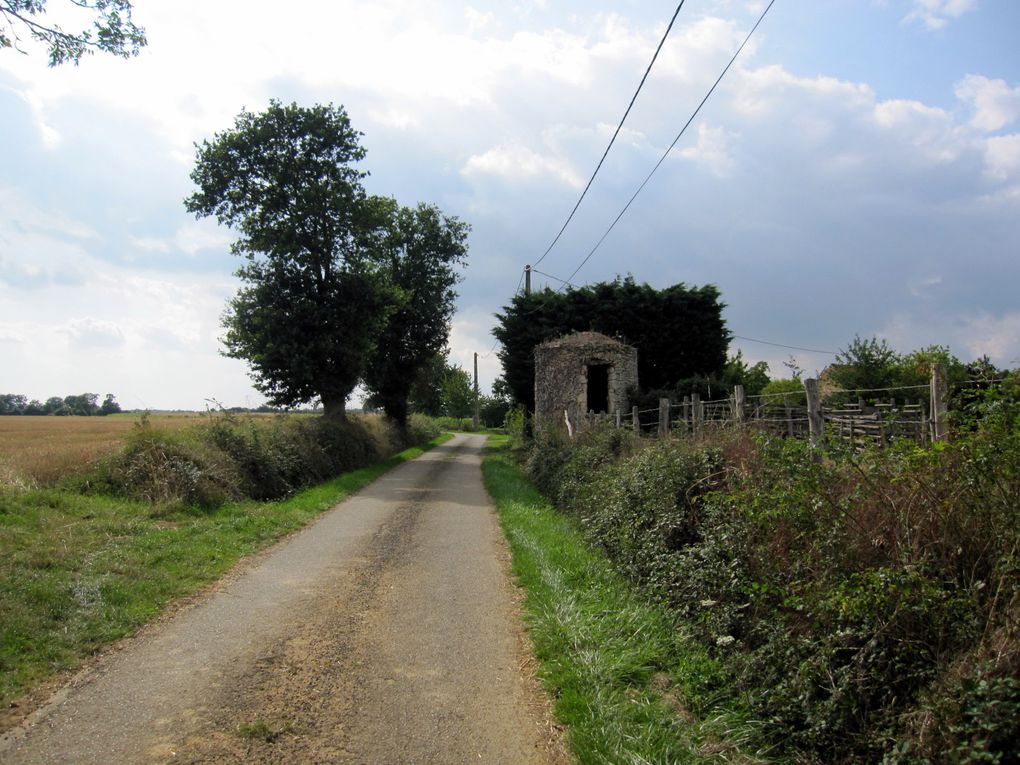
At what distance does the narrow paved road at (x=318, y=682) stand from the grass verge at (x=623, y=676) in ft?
0.80

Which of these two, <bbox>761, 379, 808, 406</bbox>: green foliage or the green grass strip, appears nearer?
the green grass strip

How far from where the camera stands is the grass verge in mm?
3869

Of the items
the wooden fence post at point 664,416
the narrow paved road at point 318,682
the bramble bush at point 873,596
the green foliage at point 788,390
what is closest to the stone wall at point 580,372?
the green foliage at point 788,390

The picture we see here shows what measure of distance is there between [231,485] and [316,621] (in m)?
8.51

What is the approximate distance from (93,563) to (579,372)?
795 inches

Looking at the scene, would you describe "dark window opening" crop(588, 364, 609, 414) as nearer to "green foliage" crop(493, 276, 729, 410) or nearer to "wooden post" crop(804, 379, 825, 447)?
"green foliage" crop(493, 276, 729, 410)

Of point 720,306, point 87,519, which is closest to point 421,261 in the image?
point 720,306

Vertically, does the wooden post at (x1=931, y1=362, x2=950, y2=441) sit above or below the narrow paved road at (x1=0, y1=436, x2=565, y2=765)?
above


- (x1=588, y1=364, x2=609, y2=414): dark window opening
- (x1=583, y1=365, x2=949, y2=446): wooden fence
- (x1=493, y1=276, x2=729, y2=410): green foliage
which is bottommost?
(x1=583, y1=365, x2=949, y2=446): wooden fence

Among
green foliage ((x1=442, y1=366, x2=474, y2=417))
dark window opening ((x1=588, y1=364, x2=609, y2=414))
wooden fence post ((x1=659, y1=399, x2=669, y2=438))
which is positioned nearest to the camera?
wooden fence post ((x1=659, y1=399, x2=669, y2=438))

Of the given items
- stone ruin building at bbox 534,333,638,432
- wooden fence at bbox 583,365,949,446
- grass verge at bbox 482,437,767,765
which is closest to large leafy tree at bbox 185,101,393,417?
stone ruin building at bbox 534,333,638,432

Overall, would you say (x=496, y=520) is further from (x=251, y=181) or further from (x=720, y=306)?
(x=720, y=306)

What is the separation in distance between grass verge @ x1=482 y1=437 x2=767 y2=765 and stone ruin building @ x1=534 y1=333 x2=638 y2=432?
17990 millimetres

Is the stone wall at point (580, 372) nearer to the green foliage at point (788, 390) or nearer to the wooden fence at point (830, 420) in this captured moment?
the green foliage at point (788, 390)
